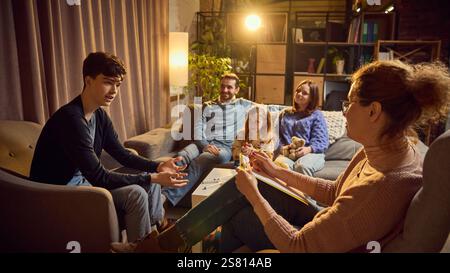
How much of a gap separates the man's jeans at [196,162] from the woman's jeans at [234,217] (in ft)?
3.69

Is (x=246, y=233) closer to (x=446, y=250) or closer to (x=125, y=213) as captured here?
(x=125, y=213)

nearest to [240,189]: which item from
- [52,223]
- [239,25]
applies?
[52,223]

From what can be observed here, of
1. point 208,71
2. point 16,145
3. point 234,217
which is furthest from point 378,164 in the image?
point 208,71

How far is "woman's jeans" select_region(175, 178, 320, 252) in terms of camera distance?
1263mm

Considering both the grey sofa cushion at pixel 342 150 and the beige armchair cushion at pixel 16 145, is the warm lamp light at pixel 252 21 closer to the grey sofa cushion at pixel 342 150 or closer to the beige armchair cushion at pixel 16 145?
the grey sofa cushion at pixel 342 150

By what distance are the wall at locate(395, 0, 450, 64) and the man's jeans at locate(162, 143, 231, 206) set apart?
3.17m

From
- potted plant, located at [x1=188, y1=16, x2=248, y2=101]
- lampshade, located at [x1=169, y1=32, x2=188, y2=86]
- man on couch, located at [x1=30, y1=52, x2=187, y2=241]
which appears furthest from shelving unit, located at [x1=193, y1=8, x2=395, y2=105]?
man on couch, located at [x1=30, y1=52, x2=187, y2=241]

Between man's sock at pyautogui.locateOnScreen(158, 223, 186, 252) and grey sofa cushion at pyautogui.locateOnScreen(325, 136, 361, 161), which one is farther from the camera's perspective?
grey sofa cushion at pyautogui.locateOnScreen(325, 136, 361, 161)

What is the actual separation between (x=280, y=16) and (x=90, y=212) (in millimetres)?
4197

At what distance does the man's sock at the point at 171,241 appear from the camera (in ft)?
4.16

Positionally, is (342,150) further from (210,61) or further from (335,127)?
(210,61)

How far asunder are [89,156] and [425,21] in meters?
4.62

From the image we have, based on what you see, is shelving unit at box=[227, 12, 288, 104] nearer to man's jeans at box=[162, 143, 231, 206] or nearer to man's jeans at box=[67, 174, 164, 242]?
man's jeans at box=[162, 143, 231, 206]

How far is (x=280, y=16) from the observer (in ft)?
16.1
